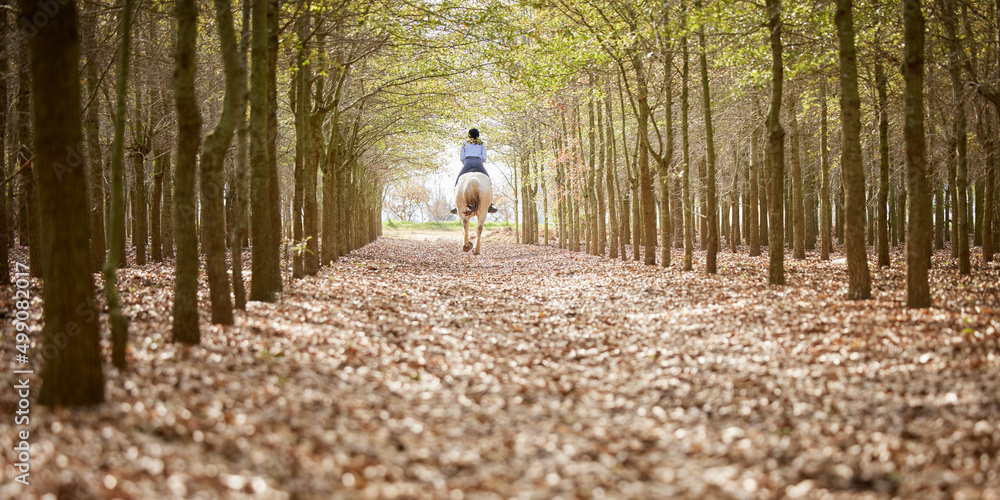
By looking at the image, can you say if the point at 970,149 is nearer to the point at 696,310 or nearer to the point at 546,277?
the point at 546,277

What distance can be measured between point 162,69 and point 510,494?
17077 millimetres

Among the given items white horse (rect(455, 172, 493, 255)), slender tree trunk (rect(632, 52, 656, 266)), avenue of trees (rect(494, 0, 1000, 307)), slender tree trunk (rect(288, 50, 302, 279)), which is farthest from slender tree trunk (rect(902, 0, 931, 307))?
white horse (rect(455, 172, 493, 255))

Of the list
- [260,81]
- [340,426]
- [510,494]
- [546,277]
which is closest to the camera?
[510,494]

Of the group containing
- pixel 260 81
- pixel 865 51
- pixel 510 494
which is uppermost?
pixel 865 51

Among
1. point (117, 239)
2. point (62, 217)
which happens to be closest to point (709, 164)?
point (117, 239)

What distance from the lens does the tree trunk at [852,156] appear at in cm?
1070

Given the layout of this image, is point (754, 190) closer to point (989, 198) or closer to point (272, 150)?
point (989, 198)

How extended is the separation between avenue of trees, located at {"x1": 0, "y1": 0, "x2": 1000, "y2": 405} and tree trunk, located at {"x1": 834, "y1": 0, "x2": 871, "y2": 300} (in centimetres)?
3

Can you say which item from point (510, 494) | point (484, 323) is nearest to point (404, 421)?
point (510, 494)

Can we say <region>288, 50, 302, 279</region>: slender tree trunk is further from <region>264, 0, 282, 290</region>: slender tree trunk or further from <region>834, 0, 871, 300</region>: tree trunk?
<region>834, 0, 871, 300</region>: tree trunk

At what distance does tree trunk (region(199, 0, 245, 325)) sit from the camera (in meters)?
8.25

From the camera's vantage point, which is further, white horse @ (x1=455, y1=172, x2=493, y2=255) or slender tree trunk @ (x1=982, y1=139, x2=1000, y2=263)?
white horse @ (x1=455, y1=172, x2=493, y2=255)

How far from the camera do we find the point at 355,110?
74.7 feet

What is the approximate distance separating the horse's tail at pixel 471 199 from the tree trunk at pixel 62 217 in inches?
826
